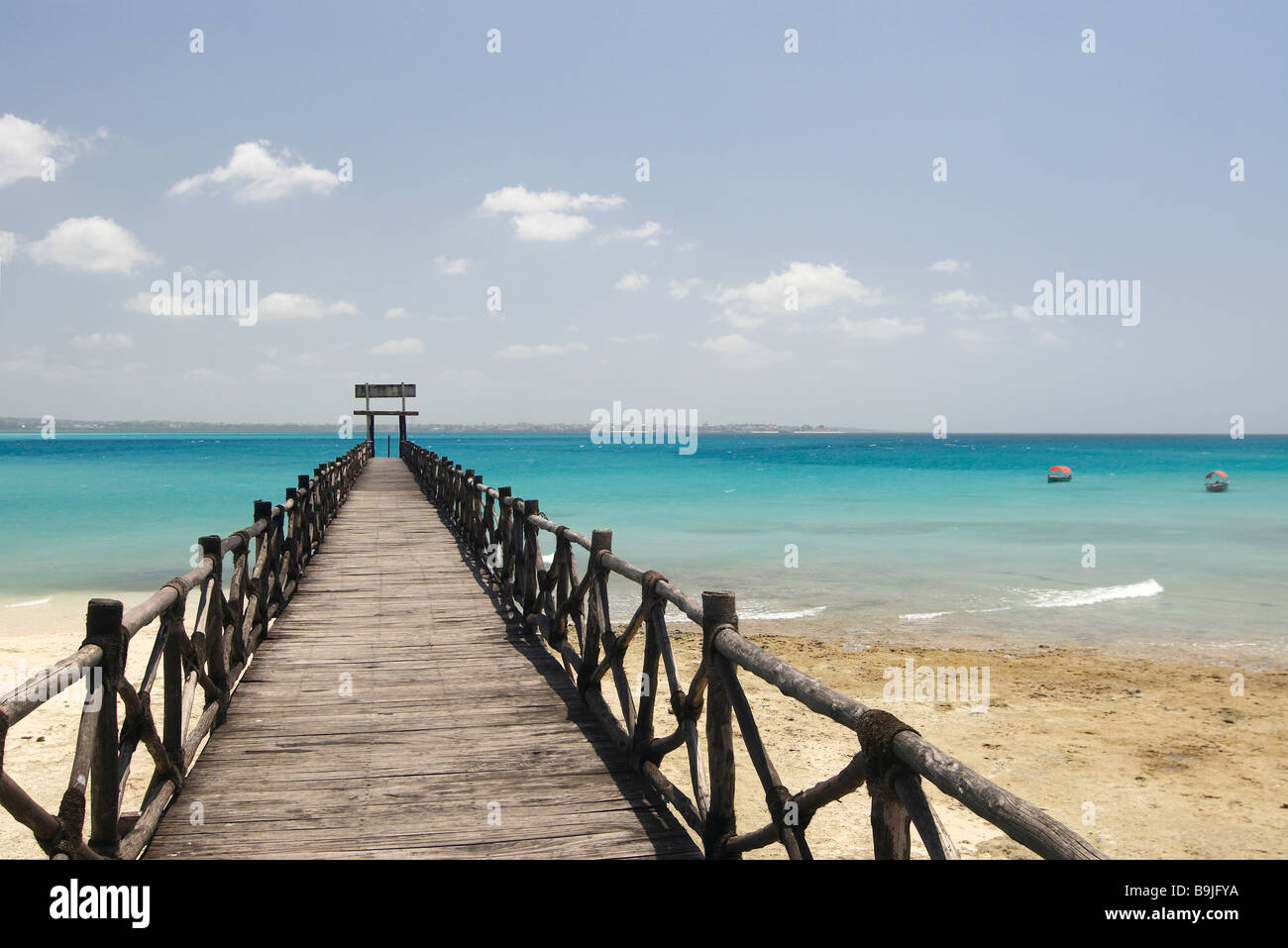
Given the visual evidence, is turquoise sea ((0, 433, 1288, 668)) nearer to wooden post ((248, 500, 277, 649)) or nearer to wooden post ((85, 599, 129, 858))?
wooden post ((248, 500, 277, 649))

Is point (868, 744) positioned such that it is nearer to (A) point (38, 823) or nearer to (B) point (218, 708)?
(A) point (38, 823)

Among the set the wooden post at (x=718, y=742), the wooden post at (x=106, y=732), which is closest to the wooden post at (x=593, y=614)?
the wooden post at (x=718, y=742)

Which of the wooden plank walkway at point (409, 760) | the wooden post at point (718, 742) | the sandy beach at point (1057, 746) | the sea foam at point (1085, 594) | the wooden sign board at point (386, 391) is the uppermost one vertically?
the wooden sign board at point (386, 391)

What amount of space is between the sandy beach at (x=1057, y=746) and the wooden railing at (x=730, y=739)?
1886 mm

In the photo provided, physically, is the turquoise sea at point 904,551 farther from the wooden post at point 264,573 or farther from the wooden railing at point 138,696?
the wooden railing at point 138,696

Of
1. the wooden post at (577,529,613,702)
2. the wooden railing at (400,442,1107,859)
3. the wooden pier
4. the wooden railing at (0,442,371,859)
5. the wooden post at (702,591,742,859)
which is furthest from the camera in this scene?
the wooden post at (577,529,613,702)

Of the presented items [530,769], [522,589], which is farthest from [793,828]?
[522,589]

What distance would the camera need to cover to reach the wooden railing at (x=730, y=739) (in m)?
2.16

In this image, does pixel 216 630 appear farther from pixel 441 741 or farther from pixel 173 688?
pixel 441 741

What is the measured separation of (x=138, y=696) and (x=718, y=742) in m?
2.75

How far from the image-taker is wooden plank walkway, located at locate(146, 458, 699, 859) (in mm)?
3871

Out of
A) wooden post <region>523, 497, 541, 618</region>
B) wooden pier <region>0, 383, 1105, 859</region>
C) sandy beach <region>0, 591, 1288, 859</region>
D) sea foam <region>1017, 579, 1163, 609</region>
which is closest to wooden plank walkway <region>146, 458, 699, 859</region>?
wooden pier <region>0, 383, 1105, 859</region>

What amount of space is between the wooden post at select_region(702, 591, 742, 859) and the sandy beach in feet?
7.07

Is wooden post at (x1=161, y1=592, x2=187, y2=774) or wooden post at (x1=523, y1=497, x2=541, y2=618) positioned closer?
wooden post at (x1=161, y1=592, x2=187, y2=774)
